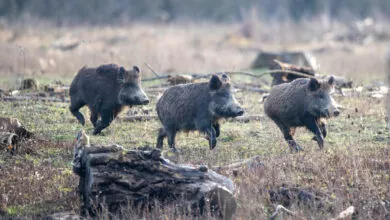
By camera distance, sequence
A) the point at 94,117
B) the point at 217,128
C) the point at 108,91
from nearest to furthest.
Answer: the point at 217,128 < the point at 108,91 < the point at 94,117

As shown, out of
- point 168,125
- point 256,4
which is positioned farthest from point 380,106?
point 256,4

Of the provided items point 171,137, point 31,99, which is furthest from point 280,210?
point 31,99

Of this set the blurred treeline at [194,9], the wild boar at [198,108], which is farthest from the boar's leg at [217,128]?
the blurred treeline at [194,9]

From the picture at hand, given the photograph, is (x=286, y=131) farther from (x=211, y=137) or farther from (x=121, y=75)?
(x=121, y=75)

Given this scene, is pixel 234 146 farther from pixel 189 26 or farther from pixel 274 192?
pixel 189 26

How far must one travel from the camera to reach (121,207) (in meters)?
7.79

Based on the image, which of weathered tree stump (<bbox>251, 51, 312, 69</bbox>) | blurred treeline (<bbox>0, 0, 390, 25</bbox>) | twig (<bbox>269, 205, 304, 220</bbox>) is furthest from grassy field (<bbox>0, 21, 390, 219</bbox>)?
blurred treeline (<bbox>0, 0, 390, 25</bbox>)

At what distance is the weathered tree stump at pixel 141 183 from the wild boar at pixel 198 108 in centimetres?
292

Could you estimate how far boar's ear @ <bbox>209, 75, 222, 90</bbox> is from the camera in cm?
1102

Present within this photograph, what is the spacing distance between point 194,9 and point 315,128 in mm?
45287

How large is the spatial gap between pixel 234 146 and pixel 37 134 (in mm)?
3357

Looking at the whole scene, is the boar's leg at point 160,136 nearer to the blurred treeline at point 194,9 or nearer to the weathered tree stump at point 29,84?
the weathered tree stump at point 29,84

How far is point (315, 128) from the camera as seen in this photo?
36.8 feet

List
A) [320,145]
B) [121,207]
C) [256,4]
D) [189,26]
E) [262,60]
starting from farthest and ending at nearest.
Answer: [256,4] < [189,26] < [262,60] < [320,145] < [121,207]
